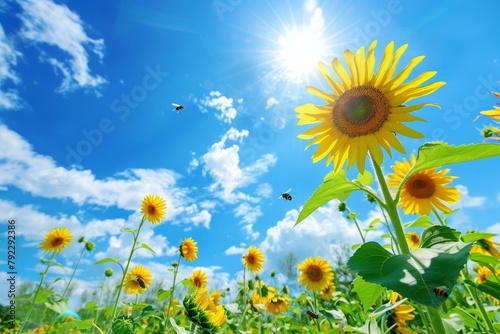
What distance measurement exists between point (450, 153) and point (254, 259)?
558 centimetres

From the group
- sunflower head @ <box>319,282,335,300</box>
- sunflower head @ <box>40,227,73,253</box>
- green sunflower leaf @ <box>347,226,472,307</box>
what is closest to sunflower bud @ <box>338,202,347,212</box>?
sunflower head @ <box>319,282,335,300</box>

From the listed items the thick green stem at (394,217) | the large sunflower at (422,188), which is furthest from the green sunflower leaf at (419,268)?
the large sunflower at (422,188)

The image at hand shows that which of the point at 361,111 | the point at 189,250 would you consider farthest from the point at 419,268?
the point at 189,250

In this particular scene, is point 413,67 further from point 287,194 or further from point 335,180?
point 287,194

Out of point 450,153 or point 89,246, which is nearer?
point 450,153

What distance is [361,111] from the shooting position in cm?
178

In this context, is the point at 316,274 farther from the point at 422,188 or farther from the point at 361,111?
the point at 361,111

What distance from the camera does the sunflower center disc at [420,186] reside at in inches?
A: 111

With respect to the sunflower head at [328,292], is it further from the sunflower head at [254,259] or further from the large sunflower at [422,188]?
the large sunflower at [422,188]

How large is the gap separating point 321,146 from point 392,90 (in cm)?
47

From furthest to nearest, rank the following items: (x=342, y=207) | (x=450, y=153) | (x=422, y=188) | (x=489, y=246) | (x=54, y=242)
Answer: (x=54, y=242) < (x=342, y=207) < (x=422, y=188) < (x=489, y=246) < (x=450, y=153)

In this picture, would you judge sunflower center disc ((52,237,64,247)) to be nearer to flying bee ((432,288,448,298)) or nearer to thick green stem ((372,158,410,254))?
thick green stem ((372,158,410,254))

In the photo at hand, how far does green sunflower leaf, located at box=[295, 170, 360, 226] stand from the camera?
148 cm

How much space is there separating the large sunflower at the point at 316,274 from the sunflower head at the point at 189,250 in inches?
73.8
